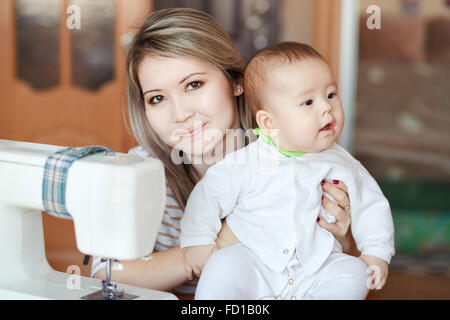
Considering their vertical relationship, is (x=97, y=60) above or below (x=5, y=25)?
below

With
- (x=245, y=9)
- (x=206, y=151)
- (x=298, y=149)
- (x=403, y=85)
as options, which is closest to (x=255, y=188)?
(x=298, y=149)

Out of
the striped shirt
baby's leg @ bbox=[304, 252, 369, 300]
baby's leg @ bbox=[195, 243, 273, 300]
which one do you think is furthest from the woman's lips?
baby's leg @ bbox=[304, 252, 369, 300]

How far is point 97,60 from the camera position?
3.65 meters

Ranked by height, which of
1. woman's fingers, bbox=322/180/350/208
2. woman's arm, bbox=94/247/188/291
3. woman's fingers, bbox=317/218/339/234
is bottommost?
woman's arm, bbox=94/247/188/291

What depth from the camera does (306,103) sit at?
48.4 inches

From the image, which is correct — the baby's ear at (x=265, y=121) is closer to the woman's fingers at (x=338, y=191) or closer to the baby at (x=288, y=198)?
the baby at (x=288, y=198)

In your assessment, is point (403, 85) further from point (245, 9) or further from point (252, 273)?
point (252, 273)

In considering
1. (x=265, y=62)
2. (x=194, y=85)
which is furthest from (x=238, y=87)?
(x=265, y=62)

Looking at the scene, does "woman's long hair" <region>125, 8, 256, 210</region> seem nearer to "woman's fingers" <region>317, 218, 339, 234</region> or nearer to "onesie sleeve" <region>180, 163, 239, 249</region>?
"onesie sleeve" <region>180, 163, 239, 249</region>

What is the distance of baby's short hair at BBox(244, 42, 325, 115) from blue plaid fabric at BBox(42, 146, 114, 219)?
0.43 m

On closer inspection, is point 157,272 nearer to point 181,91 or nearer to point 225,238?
point 225,238

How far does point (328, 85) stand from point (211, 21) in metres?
0.41

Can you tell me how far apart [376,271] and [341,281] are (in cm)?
9

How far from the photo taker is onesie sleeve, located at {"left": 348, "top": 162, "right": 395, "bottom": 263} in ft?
3.99
